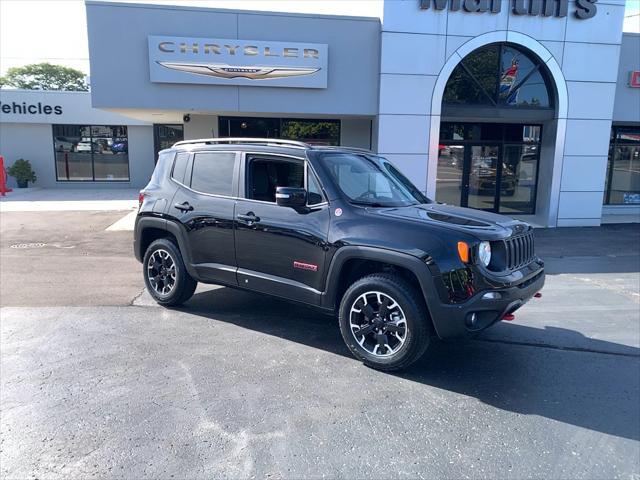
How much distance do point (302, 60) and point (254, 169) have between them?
754 centimetres

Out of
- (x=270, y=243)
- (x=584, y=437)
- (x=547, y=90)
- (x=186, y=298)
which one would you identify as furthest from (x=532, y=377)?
(x=547, y=90)

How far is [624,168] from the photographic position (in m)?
16.3

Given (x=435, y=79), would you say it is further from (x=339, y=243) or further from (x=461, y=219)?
(x=339, y=243)

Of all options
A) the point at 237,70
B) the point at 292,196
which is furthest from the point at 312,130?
the point at 292,196

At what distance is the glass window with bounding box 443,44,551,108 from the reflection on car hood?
8648 mm

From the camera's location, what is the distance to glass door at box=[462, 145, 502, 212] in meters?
14.6

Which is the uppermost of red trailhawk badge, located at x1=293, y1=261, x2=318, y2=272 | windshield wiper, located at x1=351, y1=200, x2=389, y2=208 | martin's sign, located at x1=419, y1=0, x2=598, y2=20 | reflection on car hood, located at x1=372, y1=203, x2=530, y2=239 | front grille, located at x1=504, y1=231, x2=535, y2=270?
martin's sign, located at x1=419, y1=0, x2=598, y2=20

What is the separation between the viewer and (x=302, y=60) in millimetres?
11969

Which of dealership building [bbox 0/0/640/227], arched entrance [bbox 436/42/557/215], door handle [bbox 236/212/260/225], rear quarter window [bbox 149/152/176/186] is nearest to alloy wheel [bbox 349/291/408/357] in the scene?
door handle [bbox 236/212/260/225]

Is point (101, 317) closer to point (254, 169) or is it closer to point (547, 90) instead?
point (254, 169)

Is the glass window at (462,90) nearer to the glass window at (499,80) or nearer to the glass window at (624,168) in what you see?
the glass window at (499,80)

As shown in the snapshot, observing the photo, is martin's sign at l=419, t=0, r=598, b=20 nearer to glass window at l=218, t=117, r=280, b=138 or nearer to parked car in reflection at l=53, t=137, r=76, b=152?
glass window at l=218, t=117, r=280, b=138

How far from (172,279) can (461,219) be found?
342cm

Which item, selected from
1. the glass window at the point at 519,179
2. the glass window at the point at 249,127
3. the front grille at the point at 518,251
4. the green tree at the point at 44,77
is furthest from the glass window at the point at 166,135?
the green tree at the point at 44,77
